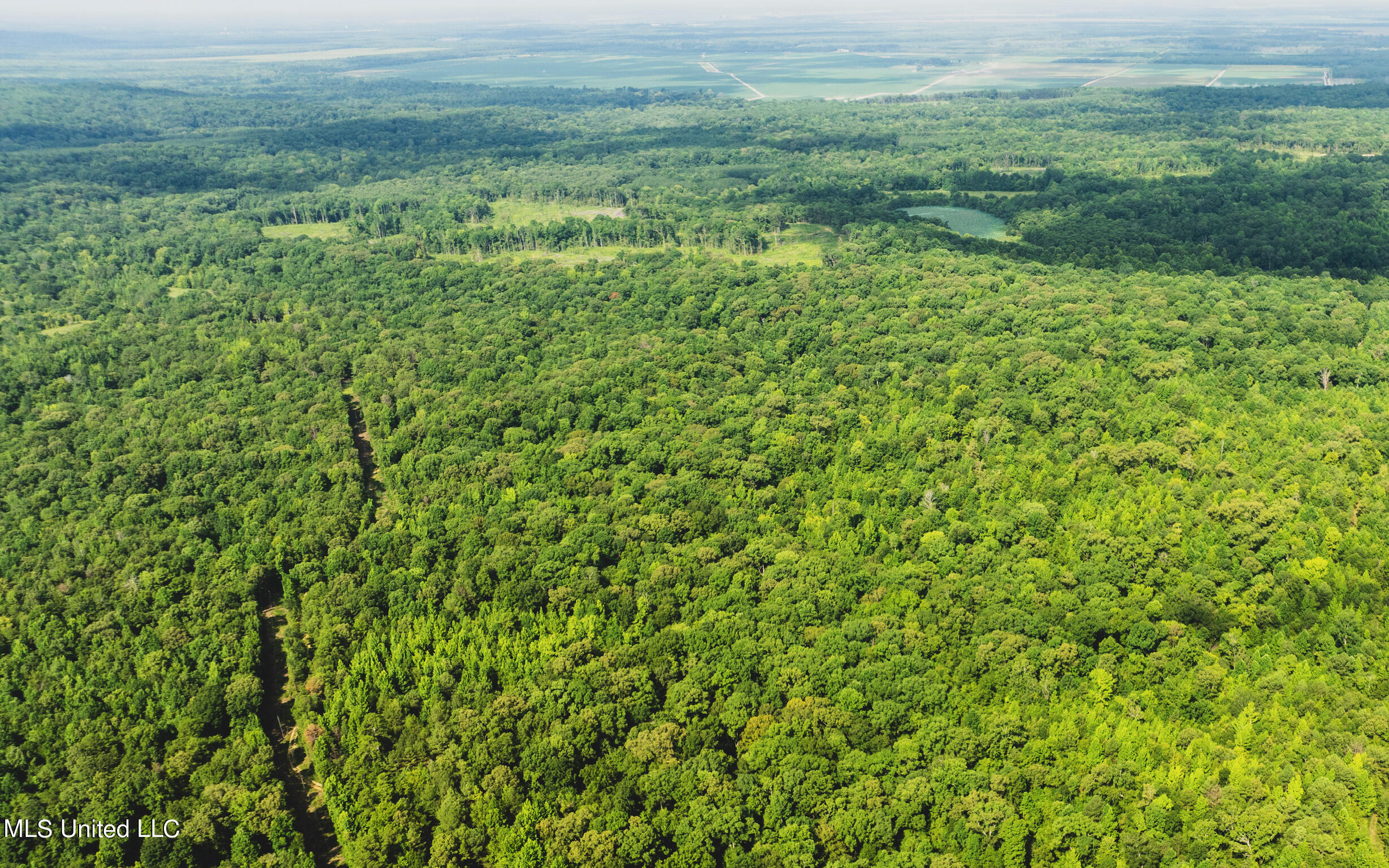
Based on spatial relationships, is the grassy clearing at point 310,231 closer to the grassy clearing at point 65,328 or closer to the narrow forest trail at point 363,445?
the grassy clearing at point 65,328

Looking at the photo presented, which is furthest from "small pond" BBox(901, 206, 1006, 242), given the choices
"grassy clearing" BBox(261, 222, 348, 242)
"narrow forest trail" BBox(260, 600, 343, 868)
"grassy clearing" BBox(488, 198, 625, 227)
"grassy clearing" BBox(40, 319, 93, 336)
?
"grassy clearing" BBox(40, 319, 93, 336)

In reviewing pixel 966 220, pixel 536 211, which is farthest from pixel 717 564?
pixel 536 211

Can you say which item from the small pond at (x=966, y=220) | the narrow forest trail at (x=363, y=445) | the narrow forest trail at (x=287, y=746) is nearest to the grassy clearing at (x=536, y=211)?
the small pond at (x=966, y=220)

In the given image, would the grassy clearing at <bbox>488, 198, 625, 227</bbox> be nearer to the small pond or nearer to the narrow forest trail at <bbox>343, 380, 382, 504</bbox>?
the small pond

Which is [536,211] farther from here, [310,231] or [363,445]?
A: [363,445]

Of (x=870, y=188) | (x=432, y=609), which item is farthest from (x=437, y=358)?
(x=870, y=188)

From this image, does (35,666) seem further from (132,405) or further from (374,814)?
(132,405)
